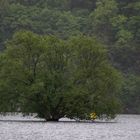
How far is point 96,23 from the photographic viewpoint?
559 ft

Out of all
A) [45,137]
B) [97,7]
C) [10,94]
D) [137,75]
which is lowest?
[45,137]

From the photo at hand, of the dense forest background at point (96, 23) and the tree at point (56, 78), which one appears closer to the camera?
the tree at point (56, 78)

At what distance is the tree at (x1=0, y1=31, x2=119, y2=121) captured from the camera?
90625mm

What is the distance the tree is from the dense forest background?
62.8 meters

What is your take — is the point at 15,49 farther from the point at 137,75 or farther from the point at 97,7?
the point at 97,7

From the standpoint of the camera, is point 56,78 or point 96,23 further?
point 96,23

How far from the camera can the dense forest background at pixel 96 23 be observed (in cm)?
16625

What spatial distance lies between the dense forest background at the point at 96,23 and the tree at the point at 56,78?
6277 cm

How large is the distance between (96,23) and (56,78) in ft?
261

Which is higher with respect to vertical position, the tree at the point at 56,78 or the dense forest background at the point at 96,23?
the dense forest background at the point at 96,23

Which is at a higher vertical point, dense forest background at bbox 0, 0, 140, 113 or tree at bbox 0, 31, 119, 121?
dense forest background at bbox 0, 0, 140, 113

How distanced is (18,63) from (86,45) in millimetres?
7140

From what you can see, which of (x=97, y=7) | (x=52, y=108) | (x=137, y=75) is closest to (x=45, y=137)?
(x=52, y=108)

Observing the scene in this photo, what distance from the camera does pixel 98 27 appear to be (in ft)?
561
